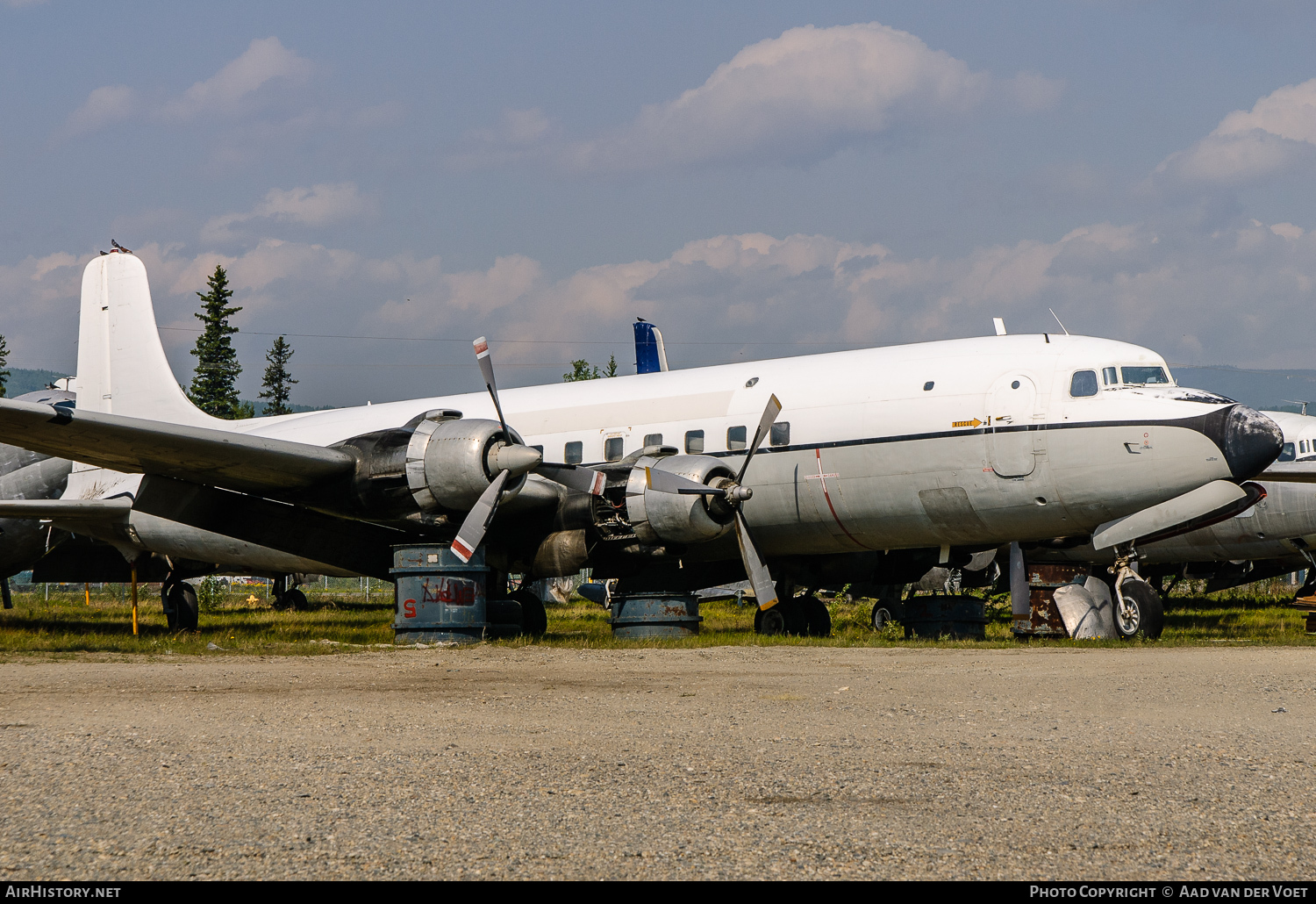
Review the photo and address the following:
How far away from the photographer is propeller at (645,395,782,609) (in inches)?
605

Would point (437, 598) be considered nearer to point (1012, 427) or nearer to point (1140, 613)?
point (1012, 427)

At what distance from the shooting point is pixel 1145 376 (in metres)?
14.8

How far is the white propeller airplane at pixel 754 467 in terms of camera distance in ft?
47.2

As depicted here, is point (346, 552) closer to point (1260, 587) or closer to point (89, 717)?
point (89, 717)

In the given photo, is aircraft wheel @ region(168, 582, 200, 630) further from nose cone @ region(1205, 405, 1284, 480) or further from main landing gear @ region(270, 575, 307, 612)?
nose cone @ region(1205, 405, 1284, 480)

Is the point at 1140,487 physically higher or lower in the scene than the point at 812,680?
higher

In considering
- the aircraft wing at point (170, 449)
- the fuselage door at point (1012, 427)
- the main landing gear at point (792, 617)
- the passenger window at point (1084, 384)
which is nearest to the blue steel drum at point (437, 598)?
the aircraft wing at point (170, 449)

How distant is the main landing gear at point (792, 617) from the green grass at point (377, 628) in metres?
0.45

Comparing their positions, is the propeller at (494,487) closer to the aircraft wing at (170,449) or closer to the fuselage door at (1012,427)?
the aircraft wing at (170,449)

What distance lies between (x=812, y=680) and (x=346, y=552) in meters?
9.86

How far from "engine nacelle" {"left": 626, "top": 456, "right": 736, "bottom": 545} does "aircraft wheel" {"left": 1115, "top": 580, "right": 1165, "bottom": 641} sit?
560 cm

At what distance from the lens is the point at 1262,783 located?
554 cm

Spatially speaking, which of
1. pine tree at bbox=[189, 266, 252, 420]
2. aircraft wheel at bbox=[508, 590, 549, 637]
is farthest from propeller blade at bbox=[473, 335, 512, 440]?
pine tree at bbox=[189, 266, 252, 420]

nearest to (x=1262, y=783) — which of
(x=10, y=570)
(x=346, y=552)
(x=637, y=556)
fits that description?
(x=637, y=556)
